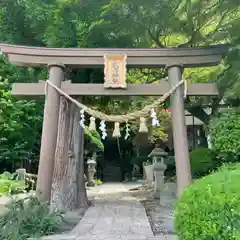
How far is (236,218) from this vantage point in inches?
111

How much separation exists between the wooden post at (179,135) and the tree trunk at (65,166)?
2679mm

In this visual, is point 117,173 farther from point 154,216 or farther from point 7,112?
point 154,216

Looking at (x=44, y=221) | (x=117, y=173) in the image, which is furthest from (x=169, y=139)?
(x=44, y=221)

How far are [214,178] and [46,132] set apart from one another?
3887 millimetres

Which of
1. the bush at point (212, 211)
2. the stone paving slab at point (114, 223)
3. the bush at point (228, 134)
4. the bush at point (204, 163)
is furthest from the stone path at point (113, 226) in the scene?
the bush at point (228, 134)

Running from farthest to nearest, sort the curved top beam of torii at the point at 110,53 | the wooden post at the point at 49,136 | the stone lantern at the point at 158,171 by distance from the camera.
Result: the stone lantern at the point at 158,171, the curved top beam of torii at the point at 110,53, the wooden post at the point at 49,136

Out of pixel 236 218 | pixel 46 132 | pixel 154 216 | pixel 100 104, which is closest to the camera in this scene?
pixel 236 218

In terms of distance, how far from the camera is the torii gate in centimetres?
623

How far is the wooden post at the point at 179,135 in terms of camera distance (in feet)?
20.0

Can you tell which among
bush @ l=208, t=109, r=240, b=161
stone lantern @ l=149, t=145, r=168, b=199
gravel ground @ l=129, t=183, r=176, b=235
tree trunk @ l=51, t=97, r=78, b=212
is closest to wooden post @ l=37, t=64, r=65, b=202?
tree trunk @ l=51, t=97, r=78, b=212

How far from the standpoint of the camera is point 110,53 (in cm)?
662

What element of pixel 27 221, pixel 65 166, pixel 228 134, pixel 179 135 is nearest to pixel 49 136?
pixel 65 166

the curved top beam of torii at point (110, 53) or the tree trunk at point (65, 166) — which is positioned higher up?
the curved top beam of torii at point (110, 53)

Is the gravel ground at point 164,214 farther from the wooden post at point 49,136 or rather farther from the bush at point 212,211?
the bush at point 212,211
